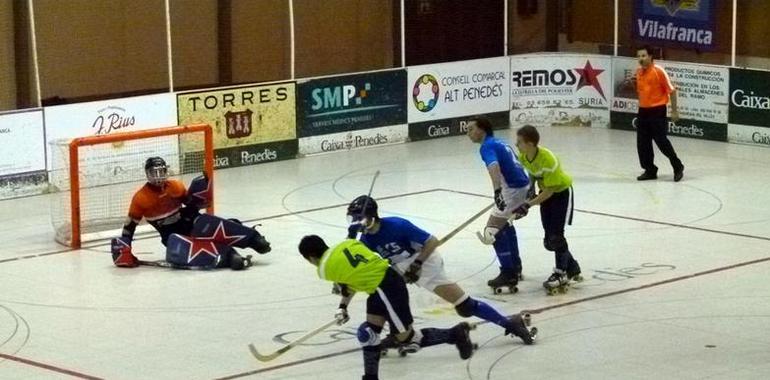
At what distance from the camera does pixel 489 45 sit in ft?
94.2

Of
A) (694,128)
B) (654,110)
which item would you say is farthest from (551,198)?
(694,128)

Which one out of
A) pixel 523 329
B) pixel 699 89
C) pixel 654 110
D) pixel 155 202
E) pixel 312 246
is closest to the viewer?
pixel 312 246

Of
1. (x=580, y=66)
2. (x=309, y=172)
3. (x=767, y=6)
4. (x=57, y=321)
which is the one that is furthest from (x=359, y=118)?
(x=57, y=321)

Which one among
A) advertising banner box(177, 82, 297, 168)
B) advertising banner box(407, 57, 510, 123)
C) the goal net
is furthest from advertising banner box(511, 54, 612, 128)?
the goal net

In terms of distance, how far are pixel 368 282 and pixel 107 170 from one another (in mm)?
8044

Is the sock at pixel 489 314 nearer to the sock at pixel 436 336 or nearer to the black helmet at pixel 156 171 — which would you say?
the sock at pixel 436 336

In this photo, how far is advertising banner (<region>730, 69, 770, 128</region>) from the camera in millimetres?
23469

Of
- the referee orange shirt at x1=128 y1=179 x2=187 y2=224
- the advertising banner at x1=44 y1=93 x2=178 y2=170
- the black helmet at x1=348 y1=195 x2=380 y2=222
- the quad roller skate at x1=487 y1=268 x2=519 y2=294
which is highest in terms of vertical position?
the black helmet at x1=348 y1=195 x2=380 y2=222

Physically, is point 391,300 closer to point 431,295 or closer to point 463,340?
point 463,340

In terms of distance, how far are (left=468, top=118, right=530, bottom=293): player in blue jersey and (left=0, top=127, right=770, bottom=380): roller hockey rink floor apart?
0.28m

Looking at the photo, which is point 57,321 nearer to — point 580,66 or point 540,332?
point 540,332

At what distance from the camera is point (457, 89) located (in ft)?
82.3

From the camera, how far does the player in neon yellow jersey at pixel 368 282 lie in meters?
11.0

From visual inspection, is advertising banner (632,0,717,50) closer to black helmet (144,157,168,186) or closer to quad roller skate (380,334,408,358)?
black helmet (144,157,168,186)
